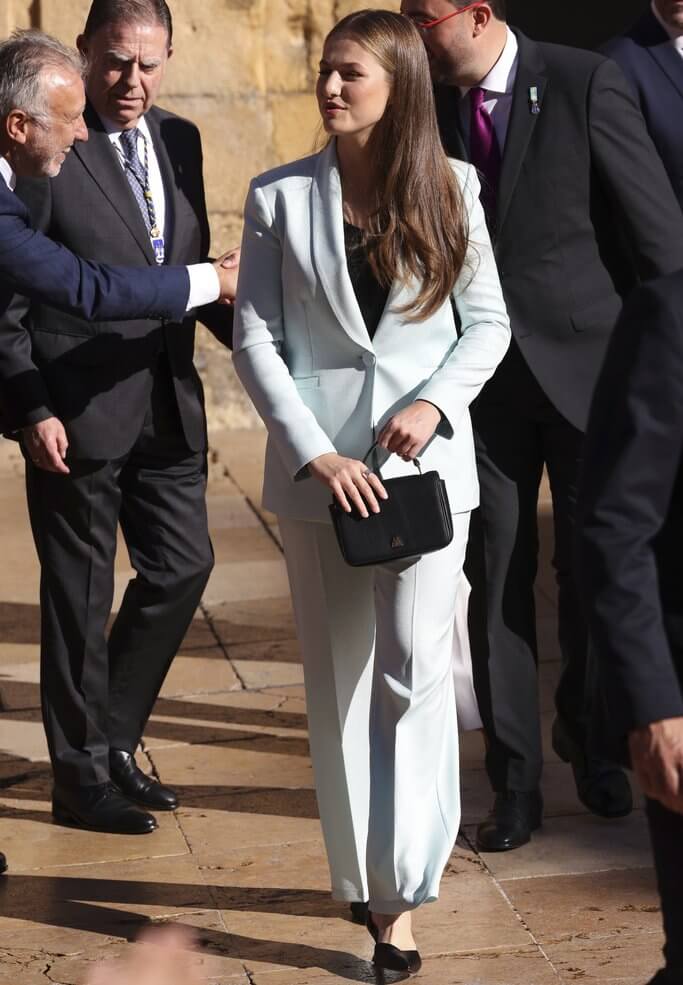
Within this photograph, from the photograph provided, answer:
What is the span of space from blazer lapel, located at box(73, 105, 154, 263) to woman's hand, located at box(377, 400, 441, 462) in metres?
1.08

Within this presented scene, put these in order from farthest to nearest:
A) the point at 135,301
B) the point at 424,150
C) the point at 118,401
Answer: the point at 118,401 → the point at 135,301 → the point at 424,150

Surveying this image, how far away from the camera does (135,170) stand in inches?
169

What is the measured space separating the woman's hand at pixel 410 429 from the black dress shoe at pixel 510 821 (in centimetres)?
115

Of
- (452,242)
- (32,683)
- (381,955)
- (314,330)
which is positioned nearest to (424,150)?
(452,242)

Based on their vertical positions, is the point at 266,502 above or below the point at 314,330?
below

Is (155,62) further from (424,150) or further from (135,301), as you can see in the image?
(424,150)

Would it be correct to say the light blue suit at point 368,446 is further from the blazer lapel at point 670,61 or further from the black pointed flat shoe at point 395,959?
the blazer lapel at point 670,61

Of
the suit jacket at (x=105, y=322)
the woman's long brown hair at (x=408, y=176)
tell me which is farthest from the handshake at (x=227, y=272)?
the woman's long brown hair at (x=408, y=176)

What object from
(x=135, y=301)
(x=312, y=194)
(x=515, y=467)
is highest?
(x=312, y=194)

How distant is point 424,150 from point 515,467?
99 centimetres

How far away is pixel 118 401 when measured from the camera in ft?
14.0

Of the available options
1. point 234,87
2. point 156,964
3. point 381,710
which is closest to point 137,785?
point 156,964

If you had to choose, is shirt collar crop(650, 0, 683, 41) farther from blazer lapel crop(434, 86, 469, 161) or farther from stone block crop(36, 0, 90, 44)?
stone block crop(36, 0, 90, 44)

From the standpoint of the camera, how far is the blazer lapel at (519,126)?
13.2 ft
